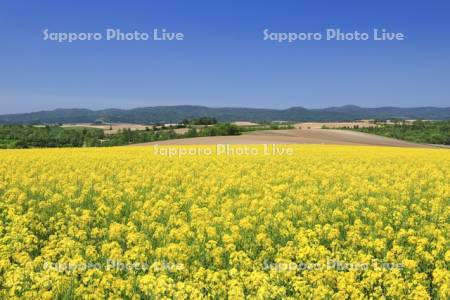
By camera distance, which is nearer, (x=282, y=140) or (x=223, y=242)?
(x=223, y=242)

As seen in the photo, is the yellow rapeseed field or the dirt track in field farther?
the dirt track in field

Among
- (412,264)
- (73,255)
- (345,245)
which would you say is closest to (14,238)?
(73,255)

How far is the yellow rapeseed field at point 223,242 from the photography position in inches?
262

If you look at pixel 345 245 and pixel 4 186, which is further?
pixel 4 186

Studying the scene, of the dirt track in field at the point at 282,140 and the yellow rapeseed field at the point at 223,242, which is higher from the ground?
the yellow rapeseed field at the point at 223,242

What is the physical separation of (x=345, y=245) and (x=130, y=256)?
4.09 meters

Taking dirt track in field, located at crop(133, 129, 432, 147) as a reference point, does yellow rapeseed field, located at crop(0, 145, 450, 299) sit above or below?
above

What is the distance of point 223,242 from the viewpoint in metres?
9.16

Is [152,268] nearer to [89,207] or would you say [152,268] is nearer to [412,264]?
[412,264]

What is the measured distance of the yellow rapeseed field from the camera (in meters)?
6.64

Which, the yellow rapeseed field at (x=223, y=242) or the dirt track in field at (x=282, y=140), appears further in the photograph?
the dirt track in field at (x=282, y=140)

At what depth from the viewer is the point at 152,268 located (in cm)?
749

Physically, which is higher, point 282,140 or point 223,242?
point 223,242

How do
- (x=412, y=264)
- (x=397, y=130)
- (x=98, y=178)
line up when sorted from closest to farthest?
(x=412, y=264) → (x=98, y=178) → (x=397, y=130)
